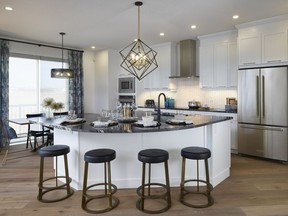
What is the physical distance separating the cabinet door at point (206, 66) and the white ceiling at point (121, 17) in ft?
1.45

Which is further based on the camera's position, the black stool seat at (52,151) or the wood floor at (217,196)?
the black stool seat at (52,151)

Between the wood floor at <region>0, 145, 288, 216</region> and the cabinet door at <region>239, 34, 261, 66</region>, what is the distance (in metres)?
2.20

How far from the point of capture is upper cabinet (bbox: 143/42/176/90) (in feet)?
21.2

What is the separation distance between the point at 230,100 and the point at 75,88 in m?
4.68

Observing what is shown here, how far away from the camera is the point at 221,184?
3.39 m

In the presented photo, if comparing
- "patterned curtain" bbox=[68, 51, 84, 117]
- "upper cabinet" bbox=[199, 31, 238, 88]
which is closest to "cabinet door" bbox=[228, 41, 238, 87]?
"upper cabinet" bbox=[199, 31, 238, 88]

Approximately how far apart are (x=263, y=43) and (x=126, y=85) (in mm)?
4193

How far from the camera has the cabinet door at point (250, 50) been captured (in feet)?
15.3

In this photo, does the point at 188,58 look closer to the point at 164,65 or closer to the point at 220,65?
the point at 164,65

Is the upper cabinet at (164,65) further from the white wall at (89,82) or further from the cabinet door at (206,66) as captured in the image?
the white wall at (89,82)

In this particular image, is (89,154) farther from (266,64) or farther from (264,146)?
(266,64)

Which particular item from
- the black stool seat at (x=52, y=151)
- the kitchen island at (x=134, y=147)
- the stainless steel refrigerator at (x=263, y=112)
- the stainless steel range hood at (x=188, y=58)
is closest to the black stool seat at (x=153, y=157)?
the kitchen island at (x=134, y=147)

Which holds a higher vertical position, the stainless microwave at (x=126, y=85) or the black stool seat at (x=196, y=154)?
the stainless microwave at (x=126, y=85)

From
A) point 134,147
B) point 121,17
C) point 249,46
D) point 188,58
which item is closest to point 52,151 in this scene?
point 134,147
